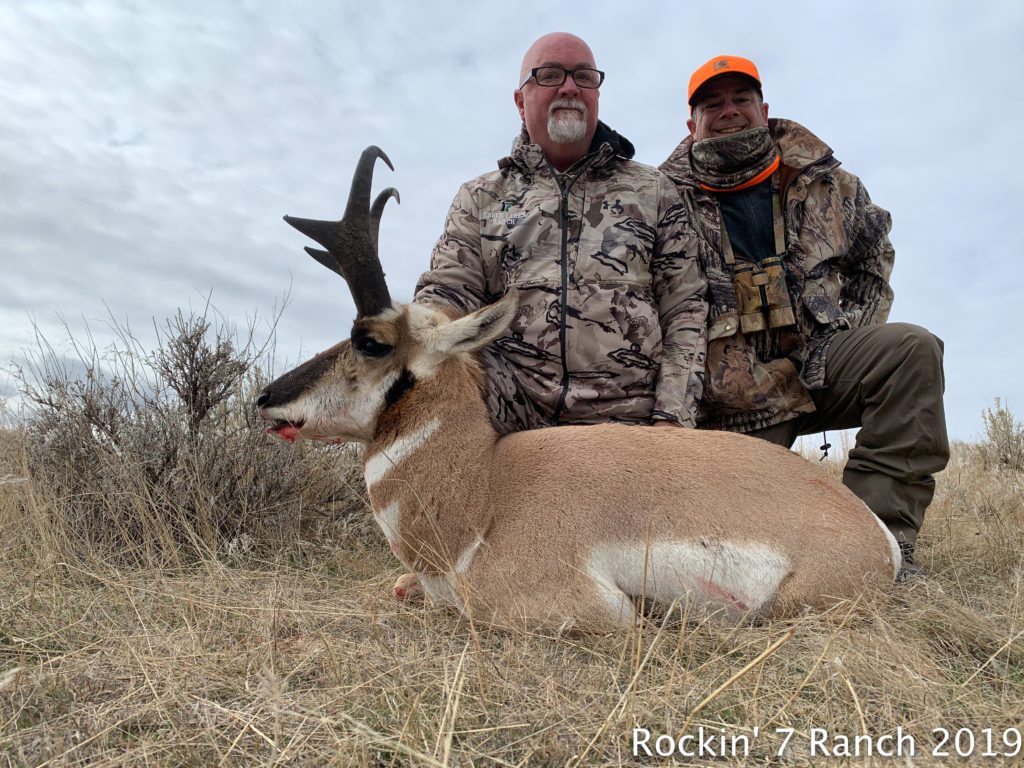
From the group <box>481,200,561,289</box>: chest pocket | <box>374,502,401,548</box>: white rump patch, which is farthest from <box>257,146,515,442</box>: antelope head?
<box>481,200,561,289</box>: chest pocket

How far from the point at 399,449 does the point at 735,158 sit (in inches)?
146

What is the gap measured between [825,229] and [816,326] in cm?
79

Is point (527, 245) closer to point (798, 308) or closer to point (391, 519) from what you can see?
point (798, 308)

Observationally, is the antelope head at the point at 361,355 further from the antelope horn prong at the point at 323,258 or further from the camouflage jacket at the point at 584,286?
the camouflage jacket at the point at 584,286

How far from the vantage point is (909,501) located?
483 centimetres

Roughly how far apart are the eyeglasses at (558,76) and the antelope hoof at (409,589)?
4057mm

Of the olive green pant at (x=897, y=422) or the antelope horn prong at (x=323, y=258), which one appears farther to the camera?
the olive green pant at (x=897, y=422)

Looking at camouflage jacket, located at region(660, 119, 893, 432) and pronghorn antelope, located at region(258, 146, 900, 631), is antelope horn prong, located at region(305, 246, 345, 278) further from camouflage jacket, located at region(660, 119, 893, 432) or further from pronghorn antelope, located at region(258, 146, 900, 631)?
camouflage jacket, located at region(660, 119, 893, 432)

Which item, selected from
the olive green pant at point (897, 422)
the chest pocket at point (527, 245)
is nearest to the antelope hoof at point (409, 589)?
the chest pocket at point (527, 245)

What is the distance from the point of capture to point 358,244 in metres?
3.80

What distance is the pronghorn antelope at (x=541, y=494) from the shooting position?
3.10 m

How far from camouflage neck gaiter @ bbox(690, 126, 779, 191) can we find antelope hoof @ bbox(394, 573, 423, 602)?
396cm

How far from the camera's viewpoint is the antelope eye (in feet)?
12.4

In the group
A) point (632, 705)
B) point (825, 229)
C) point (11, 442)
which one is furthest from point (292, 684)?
point (11, 442)
